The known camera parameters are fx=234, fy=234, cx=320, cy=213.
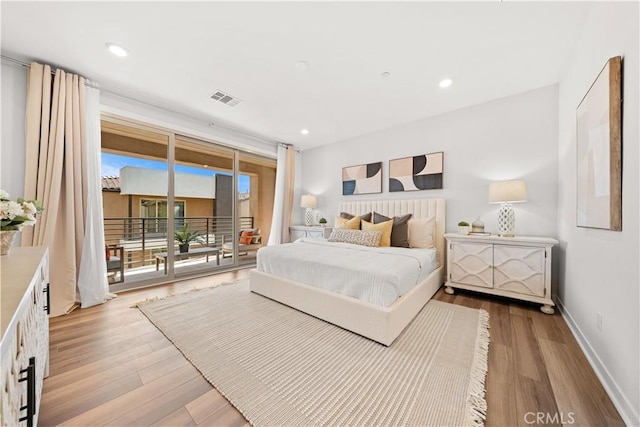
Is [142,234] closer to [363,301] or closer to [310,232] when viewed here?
[310,232]

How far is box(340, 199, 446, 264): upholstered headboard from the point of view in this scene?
3416 mm

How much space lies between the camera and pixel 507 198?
268 cm

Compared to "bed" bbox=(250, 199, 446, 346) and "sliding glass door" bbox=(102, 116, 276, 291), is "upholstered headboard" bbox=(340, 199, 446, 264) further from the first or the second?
"sliding glass door" bbox=(102, 116, 276, 291)

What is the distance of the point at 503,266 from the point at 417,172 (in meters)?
1.75

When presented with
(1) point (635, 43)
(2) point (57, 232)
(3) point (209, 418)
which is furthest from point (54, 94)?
(1) point (635, 43)

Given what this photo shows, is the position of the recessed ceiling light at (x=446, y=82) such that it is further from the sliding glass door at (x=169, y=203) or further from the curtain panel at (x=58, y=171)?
the curtain panel at (x=58, y=171)

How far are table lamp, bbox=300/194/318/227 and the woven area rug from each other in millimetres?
2667

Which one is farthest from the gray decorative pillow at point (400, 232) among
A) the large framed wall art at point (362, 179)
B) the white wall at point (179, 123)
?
the white wall at point (179, 123)

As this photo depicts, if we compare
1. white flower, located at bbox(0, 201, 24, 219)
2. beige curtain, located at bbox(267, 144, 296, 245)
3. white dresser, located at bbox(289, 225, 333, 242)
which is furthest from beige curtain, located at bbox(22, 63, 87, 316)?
white dresser, located at bbox(289, 225, 333, 242)

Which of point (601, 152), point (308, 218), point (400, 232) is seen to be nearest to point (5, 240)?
point (400, 232)

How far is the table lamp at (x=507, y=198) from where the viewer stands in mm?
2656

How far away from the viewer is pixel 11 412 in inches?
26.5

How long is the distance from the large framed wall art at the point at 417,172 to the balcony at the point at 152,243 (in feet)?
10.2

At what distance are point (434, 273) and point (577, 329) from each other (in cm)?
123
